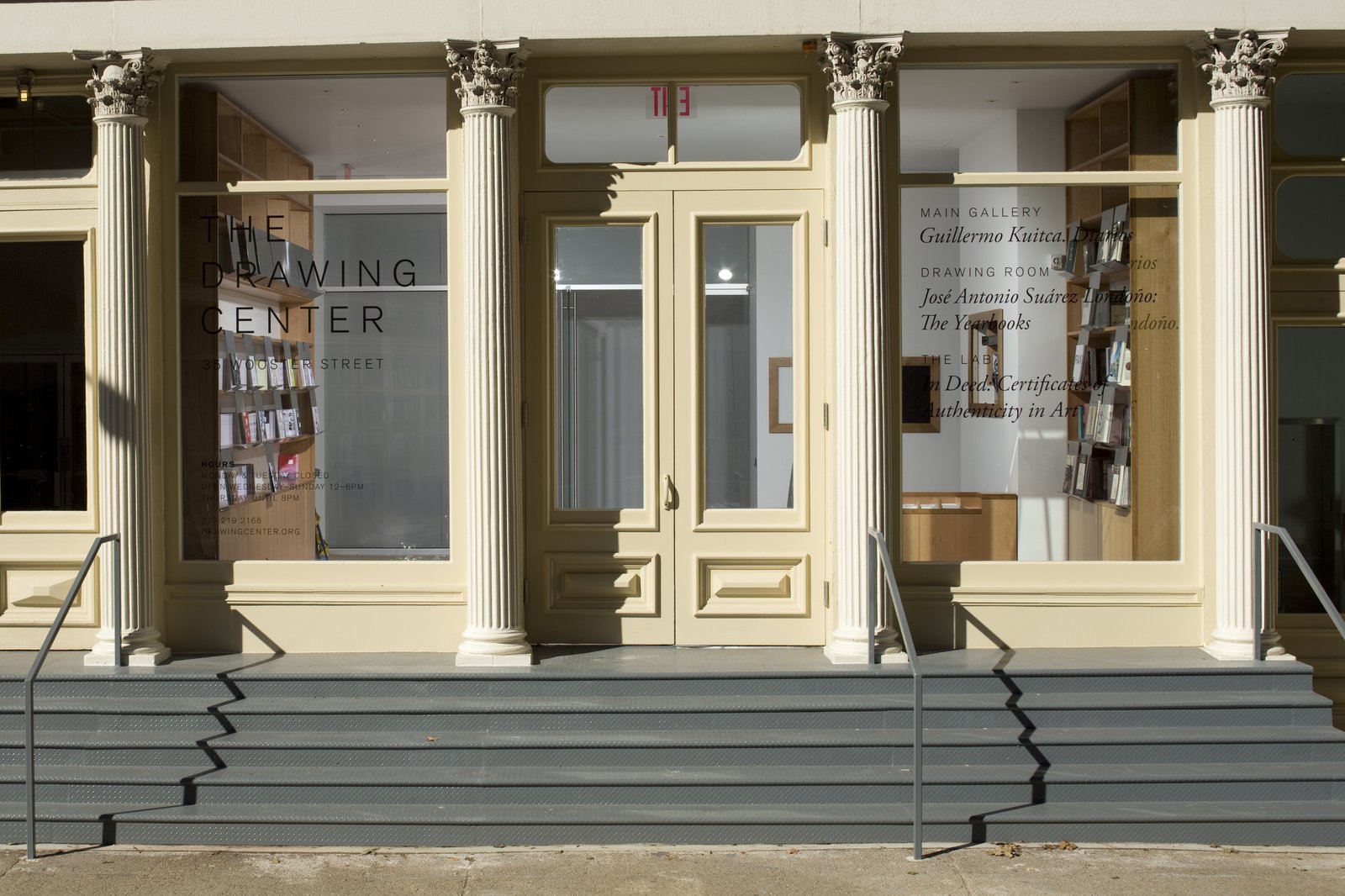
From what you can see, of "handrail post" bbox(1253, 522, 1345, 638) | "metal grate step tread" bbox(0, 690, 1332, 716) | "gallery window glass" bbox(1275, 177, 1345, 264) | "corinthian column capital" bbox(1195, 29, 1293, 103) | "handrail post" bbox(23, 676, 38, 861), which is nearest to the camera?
"handrail post" bbox(23, 676, 38, 861)

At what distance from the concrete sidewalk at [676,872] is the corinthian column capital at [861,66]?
404 centimetres

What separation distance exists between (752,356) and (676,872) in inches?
121

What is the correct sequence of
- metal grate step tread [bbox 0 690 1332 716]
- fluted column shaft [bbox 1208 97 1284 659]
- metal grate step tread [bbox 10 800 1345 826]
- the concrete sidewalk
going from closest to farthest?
the concrete sidewalk < metal grate step tread [bbox 10 800 1345 826] < metal grate step tread [bbox 0 690 1332 716] < fluted column shaft [bbox 1208 97 1284 659]

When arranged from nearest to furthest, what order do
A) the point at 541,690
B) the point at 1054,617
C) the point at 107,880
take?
the point at 107,880, the point at 541,690, the point at 1054,617

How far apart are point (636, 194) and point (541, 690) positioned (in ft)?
9.66

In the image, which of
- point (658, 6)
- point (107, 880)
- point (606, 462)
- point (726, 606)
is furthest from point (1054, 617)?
point (107, 880)

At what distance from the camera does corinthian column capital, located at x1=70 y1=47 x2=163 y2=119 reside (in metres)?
7.30

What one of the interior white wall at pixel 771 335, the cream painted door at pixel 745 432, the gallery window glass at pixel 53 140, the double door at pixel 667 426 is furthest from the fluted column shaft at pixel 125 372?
the interior white wall at pixel 771 335

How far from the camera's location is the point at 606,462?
7.69 meters

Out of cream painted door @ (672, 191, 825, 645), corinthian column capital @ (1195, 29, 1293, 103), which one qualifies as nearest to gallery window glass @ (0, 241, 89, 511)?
cream painted door @ (672, 191, 825, 645)

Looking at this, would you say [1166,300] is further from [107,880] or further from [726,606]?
[107,880]

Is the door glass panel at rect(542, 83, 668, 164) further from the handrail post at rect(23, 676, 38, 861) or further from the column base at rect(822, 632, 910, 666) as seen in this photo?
the handrail post at rect(23, 676, 38, 861)

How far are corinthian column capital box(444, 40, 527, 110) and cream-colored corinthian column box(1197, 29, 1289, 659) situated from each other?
3924 millimetres

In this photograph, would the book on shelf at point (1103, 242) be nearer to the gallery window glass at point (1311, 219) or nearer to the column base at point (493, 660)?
the gallery window glass at point (1311, 219)
